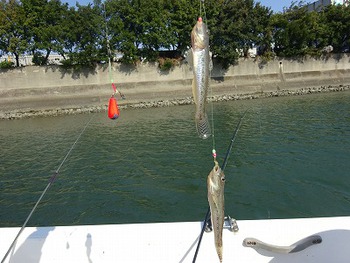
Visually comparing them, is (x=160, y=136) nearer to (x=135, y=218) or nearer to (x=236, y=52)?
(x=135, y=218)

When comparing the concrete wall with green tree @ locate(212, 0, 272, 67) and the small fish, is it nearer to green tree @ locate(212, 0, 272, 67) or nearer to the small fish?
green tree @ locate(212, 0, 272, 67)

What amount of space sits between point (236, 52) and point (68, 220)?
37301 millimetres

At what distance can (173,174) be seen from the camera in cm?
1034

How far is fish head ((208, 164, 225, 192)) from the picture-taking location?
230 centimetres

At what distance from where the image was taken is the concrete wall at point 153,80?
114ft

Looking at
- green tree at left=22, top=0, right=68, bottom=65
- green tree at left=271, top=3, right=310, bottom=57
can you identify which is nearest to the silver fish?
green tree at left=22, top=0, right=68, bottom=65

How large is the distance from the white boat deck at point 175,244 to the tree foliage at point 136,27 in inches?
1354

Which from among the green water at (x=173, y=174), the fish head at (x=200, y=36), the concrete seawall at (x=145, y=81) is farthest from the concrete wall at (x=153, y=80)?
the fish head at (x=200, y=36)

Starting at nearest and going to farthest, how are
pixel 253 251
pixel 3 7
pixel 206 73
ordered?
pixel 206 73, pixel 253 251, pixel 3 7

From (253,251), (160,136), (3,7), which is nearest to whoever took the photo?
(253,251)

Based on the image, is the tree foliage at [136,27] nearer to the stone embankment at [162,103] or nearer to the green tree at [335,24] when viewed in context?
the green tree at [335,24]

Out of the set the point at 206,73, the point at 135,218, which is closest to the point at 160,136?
the point at 135,218

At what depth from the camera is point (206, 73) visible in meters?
2.40

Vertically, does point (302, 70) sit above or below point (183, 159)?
above
